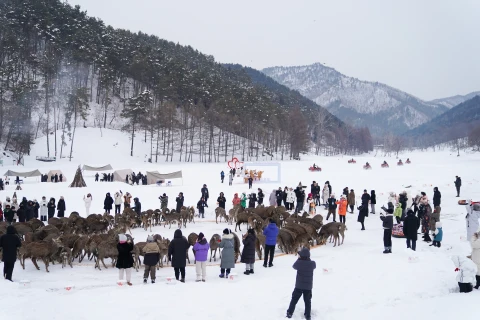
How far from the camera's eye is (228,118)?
67.0 metres

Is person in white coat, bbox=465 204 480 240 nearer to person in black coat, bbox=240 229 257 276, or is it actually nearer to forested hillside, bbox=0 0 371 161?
person in black coat, bbox=240 229 257 276

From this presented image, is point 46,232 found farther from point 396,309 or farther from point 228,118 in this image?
point 228,118

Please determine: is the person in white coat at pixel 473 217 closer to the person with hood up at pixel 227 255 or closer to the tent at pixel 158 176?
the person with hood up at pixel 227 255

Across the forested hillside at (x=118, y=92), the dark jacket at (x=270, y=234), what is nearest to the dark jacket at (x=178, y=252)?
the dark jacket at (x=270, y=234)

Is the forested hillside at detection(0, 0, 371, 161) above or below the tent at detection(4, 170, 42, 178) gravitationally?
above

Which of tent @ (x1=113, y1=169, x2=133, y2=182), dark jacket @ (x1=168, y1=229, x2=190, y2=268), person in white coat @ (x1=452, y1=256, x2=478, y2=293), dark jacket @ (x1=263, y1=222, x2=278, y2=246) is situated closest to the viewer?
person in white coat @ (x1=452, y1=256, x2=478, y2=293)

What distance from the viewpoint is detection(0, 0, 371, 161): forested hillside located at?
201 feet

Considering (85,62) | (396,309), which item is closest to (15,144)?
(85,62)

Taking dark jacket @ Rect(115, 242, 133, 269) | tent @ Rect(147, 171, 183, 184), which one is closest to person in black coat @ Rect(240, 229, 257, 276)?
dark jacket @ Rect(115, 242, 133, 269)

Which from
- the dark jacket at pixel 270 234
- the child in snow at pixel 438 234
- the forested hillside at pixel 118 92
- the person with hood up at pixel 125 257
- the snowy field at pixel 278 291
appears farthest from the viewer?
the forested hillside at pixel 118 92

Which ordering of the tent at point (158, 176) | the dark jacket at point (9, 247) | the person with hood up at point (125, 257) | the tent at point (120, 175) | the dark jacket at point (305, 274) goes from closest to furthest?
1. the dark jacket at point (305, 274)
2. the person with hood up at point (125, 257)
3. the dark jacket at point (9, 247)
4. the tent at point (158, 176)
5. the tent at point (120, 175)

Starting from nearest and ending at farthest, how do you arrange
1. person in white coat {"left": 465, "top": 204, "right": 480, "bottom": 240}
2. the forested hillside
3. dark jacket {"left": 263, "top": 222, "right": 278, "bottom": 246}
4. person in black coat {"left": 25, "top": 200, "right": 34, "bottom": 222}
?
dark jacket {"left": 263, "top": 222, "right": 278, "bottom": 246}
person in white coat {"left": 465, "top": 204, "right": 480, "bottom": 240}
person in black coat {"left": 25, "top": 200, "right": 34, "bottom": 222}
the forested hillside

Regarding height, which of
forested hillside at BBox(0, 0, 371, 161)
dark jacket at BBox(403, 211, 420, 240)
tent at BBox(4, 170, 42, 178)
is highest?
forested hillside at BBox(0, 0, 371, 161)

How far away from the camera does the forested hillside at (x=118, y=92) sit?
201 feet
